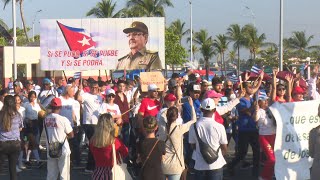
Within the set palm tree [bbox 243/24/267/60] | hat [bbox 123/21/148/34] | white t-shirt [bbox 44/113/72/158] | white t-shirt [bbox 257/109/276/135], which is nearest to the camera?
white t-shirt [bbox 44/113/72/158]

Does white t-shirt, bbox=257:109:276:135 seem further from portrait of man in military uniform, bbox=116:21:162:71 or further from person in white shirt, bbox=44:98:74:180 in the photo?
portrait of man in military uniform, bbox=116:21:162:71

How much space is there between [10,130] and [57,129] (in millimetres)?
929

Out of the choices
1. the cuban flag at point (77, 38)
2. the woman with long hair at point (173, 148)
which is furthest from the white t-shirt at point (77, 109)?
the cuban flag at point (77, 38)

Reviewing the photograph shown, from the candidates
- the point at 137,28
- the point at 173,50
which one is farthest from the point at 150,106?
the point at 173,50

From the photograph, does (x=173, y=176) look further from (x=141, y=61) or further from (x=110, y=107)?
(x=141, y=61)

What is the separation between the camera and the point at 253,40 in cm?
6319

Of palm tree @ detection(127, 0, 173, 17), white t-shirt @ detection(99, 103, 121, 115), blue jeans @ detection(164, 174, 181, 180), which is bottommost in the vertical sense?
blue jeans @ detection(164, 174, 181, 180)

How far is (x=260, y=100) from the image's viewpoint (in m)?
10.7

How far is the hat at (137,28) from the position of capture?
782 inches

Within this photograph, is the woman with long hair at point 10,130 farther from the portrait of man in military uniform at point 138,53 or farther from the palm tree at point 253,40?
the palm tree at point 253,40

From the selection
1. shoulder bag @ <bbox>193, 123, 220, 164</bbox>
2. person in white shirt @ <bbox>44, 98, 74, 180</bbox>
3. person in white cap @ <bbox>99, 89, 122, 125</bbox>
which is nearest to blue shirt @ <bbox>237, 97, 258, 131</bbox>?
person in white cap @ <bbox>99, 89, 122, 125</bbox>

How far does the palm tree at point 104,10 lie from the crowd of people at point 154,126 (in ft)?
141

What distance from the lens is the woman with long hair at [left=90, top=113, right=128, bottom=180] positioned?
8000 millimetres

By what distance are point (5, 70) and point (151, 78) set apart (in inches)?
1018
